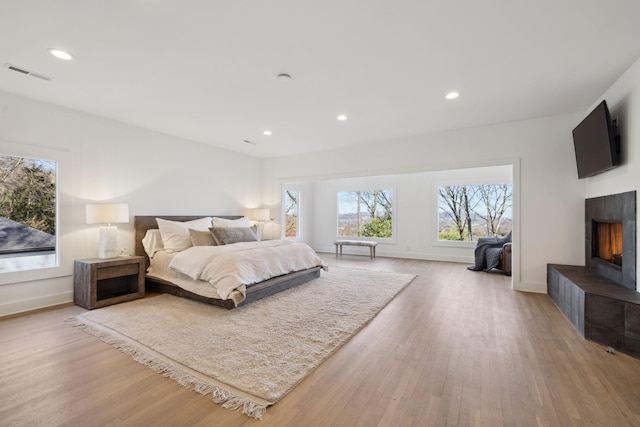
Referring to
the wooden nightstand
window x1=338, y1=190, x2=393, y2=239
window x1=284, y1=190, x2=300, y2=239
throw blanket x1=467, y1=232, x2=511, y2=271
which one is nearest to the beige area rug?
the wooden nightstand

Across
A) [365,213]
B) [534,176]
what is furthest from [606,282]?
[365,213]

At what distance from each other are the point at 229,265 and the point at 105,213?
1842mm

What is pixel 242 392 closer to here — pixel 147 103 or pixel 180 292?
pixel 180 292

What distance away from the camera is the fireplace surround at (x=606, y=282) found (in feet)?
7.57

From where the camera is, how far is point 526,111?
378 centimetres

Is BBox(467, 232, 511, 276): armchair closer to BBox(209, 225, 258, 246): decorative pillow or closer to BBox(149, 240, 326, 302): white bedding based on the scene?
BBox(149, 240, 326, 302): white bedding

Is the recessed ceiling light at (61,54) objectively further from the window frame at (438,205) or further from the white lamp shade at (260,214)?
the window frame at (438,205)

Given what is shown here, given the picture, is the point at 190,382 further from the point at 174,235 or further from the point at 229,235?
the point at 174,235

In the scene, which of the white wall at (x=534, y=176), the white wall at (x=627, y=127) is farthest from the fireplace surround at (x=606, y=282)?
the white wall at (x=534, y=176)

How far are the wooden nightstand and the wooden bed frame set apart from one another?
0.85ft

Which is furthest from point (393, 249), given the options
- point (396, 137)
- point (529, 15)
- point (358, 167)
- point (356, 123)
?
point (529, 15)

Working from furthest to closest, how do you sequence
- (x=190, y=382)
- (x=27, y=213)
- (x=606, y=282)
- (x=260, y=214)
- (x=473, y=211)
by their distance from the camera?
(x=473, y=211) < (x=260, y=214) < (x=27, y=213) < (x=606, y=282) < (x=190, y=382)

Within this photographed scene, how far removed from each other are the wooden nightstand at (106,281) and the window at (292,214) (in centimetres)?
457

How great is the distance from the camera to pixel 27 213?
341cm
